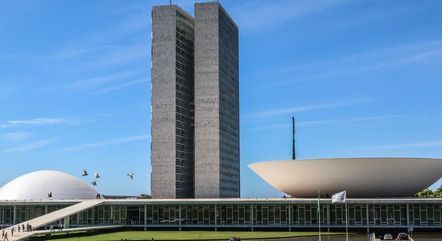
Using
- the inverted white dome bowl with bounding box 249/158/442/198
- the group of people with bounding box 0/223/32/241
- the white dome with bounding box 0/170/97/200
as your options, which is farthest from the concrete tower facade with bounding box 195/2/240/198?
the group of people with bounding box 0/223/32/241

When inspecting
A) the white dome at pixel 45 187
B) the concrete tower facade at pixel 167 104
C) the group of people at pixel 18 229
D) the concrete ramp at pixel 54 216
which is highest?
the concrete tower facade at pixel 167 104

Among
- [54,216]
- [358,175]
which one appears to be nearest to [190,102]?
[54,216]

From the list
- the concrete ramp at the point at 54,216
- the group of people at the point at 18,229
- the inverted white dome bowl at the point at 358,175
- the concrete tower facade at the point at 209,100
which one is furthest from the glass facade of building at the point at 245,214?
the concrete tower facade at the point at 209,100

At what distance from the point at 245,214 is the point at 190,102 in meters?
35.5

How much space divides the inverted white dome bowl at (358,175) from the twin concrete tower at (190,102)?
28.9 metres

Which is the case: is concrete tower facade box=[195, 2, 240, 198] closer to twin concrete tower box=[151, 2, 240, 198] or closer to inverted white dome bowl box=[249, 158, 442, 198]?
twin concrete tower box=[151, 2, 240, 198]

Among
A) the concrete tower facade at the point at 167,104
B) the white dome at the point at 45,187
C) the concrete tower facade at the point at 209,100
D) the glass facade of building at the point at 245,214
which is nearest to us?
the glass facade of building at the point at 245,214

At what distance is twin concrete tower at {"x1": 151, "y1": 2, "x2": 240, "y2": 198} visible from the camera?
9881 cm

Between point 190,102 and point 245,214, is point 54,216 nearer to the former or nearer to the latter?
point 245,214

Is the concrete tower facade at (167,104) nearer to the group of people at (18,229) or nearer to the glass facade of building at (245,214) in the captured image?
the glass facade of building at (245,214)

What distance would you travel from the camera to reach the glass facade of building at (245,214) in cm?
6906

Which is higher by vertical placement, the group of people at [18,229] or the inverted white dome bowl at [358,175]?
the inverted white dome bowl at [358,175]

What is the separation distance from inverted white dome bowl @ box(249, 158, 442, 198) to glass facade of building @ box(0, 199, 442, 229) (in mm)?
1975

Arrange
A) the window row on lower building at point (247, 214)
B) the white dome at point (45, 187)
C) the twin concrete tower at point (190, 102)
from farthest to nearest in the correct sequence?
the twin concrete tower at point (190, 102) → the white dome at point (45, 187) → the window row on lower building at point (247, 214)
